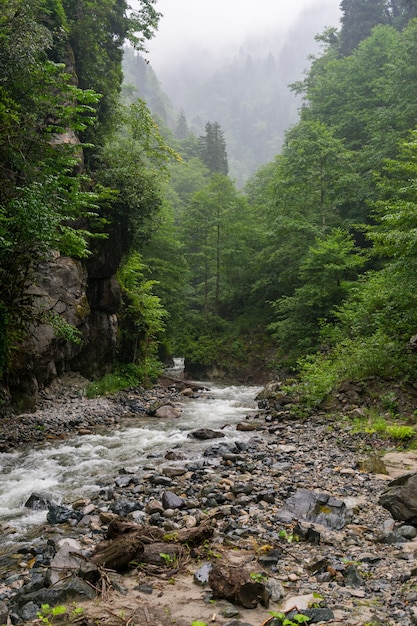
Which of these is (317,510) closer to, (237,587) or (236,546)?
(236,546)

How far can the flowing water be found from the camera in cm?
616

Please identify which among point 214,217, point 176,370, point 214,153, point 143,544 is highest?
point 214,153

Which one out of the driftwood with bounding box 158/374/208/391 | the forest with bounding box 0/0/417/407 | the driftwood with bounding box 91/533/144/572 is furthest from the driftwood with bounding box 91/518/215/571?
the driftwood with bounding box 158/374/208/391

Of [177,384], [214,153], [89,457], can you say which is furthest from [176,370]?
[214,153]

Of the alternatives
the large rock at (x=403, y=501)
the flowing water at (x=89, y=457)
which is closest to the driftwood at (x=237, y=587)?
the large rock at (x=403, y=501)

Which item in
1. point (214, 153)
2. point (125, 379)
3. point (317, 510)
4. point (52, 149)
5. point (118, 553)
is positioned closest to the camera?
point (118, 553)

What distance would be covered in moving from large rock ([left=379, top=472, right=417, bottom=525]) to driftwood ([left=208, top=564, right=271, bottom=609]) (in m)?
2.29

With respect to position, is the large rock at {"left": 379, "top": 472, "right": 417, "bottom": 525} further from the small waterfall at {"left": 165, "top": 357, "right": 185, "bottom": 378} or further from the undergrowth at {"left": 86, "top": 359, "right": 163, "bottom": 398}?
the small waterfall at {"left": 165, "top": 357, "right": 185, "bottom": 378}

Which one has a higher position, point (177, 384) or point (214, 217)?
point (214, 217)

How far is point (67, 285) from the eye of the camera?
13.7 metres

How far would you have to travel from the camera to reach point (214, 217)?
27.5 meters

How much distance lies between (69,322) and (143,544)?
1042 cm

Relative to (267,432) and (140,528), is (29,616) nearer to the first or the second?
(140,528)

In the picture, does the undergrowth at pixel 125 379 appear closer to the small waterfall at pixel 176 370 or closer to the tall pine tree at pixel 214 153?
the small waterfall at pixel 176 370
